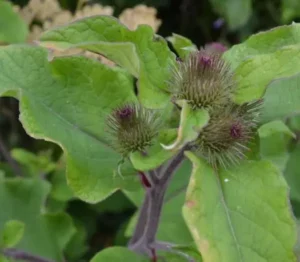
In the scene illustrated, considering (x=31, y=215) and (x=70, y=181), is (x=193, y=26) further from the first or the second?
(x=70, y=181)

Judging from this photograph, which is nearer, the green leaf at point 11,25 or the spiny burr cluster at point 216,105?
the spiny burr cluster at point 216,105

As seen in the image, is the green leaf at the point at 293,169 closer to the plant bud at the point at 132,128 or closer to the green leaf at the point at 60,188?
the green leaf at the point at 60,188

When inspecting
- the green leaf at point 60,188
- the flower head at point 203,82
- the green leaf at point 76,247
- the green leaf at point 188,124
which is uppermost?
the flower head at point 203,82

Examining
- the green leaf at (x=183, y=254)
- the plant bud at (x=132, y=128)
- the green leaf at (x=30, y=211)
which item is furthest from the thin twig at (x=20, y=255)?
the plant bud at (x=132, y=128)

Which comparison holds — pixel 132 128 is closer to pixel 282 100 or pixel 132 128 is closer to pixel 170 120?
pixel 170 120

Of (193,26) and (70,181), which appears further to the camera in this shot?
(193,26)

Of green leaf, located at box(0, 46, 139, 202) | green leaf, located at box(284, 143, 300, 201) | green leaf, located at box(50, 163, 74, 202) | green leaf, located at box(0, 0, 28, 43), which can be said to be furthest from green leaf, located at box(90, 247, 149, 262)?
green leaf, located at box(0, 0, 28, 43)

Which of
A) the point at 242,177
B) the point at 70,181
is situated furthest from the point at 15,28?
the point at 242,177

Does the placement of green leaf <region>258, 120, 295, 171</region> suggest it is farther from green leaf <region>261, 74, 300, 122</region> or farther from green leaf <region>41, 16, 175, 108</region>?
green leaf <region>41, 16, 175, 108</region>
